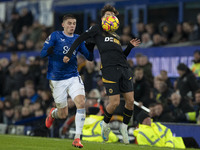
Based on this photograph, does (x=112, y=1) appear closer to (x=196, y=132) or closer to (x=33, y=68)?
(x=33, y=68)

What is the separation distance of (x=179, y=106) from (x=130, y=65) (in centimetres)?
223

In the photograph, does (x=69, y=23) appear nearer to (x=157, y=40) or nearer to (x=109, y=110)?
(x=109, y=110)

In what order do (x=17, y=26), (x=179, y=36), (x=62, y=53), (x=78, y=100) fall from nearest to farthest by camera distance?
(x=78, y=100), (x=62, y=53), (x=179, y=36), (x=17, y=26)

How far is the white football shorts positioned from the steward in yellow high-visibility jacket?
191 cm

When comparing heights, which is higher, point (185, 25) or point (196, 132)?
point (185, 25)

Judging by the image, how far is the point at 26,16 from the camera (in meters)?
22.2

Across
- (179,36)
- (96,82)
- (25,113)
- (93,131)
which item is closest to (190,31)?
(179,36)

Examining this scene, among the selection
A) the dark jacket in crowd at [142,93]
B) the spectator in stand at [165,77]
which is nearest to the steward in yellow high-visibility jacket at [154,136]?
the dark jacket in crowd at [142,93]

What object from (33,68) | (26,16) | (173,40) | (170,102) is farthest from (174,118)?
(26,16)

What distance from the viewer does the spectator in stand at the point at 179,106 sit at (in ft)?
40.7

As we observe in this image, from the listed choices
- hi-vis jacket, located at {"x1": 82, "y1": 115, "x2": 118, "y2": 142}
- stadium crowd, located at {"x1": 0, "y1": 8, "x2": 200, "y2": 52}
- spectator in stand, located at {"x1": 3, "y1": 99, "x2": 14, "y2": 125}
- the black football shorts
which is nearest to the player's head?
the black football shorts

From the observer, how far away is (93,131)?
11.9 meters

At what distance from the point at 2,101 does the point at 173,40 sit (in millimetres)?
6165

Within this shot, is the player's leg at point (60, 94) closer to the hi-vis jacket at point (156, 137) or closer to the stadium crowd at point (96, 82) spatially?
the hi-vis jacket at point (156, 137)
